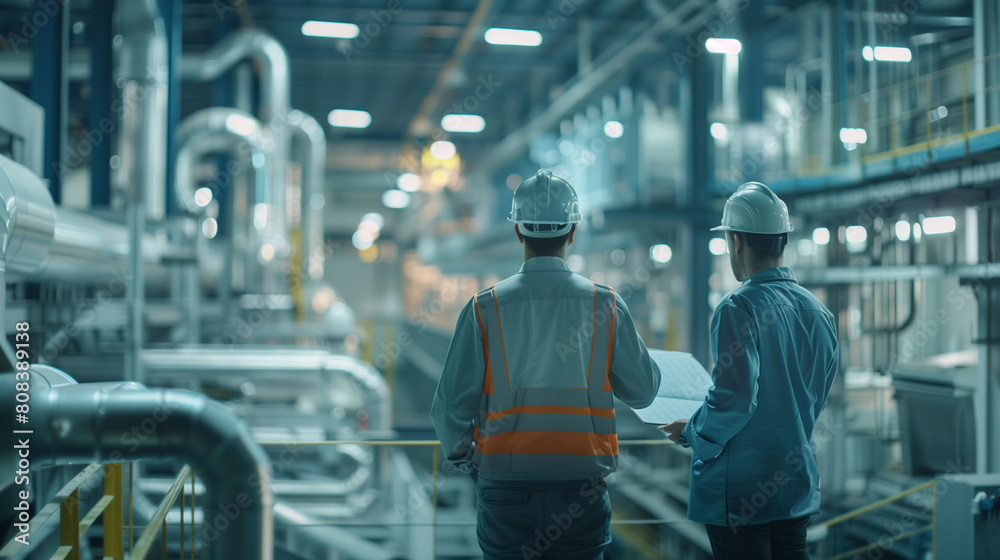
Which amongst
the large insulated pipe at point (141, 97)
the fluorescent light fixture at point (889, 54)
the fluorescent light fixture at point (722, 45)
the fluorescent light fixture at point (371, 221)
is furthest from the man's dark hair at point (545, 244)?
the fluorescent light fixture at point (371, 221)

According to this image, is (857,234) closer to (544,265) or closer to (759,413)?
(759,413)

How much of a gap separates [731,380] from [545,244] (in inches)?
27.7

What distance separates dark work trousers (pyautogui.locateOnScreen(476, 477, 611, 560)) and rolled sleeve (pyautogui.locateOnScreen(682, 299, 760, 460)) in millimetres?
419

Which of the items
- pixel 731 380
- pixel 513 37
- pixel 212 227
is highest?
pixel 513 37

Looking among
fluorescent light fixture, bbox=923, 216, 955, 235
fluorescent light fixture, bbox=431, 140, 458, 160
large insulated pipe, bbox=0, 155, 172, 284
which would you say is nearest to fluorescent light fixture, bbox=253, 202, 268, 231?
large insulated pipe, bbox=0, 155, 172, 284

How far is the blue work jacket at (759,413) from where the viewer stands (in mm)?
2346

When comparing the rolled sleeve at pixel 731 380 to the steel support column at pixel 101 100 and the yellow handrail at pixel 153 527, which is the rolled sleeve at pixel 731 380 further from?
the steel support column at pixel 101 100

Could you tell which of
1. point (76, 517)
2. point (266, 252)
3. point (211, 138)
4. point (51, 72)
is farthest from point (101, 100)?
point (76, 517)

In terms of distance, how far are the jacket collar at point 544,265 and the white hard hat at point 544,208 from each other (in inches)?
3.0

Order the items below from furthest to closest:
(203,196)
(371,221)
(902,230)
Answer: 1. (371,221)
2. (203,196)
3. (902,230)

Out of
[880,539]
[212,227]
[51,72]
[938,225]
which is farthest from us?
[212,227]

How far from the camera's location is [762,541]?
2426mm

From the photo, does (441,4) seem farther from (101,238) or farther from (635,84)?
(101,238)

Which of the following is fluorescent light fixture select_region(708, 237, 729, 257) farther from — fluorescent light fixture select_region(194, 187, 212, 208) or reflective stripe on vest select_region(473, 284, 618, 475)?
reflective stripe on vest select_region(473, 284, 618, 475)
